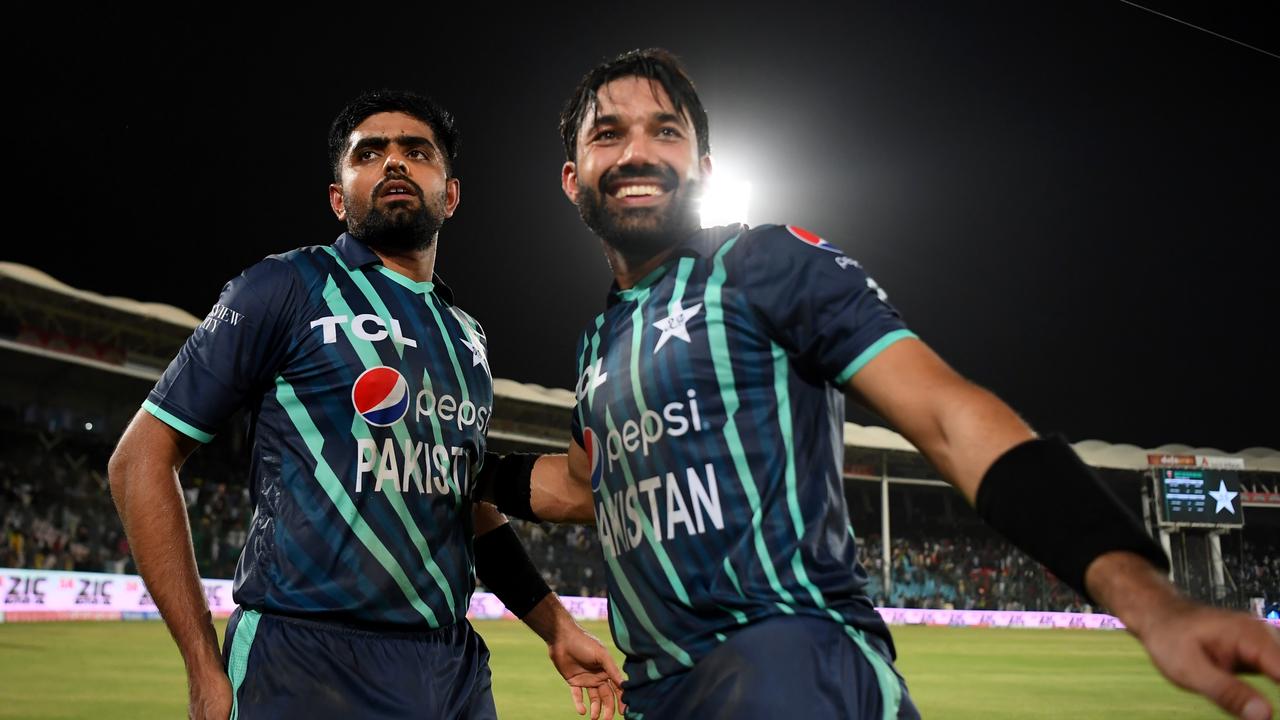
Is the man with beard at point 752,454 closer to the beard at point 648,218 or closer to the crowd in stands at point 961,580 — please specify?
the beard at point 648,218

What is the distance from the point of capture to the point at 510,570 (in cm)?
375

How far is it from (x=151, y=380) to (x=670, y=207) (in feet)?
98.4

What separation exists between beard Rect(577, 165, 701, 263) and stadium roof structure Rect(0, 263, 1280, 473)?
80.0 feet

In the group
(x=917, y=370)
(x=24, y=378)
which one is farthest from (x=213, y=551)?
(x=917, y=370)

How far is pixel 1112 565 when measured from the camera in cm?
158

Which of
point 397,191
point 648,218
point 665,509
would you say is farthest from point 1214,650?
point 397,191

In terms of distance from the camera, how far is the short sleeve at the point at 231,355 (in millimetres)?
2996

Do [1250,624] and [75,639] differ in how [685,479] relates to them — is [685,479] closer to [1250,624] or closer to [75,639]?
[1250,624]

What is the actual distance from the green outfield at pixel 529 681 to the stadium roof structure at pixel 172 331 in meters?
10.3

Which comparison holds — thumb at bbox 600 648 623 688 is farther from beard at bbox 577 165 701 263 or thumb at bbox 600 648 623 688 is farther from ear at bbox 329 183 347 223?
ear at bbox 329 183 347 223

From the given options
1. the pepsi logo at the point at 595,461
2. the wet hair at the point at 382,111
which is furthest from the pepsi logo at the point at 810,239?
the wet hair at the point at 382,111

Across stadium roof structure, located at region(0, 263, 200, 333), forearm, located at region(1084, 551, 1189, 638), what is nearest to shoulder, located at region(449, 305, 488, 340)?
forearm, located at region(1084, 551, 1189, 638)

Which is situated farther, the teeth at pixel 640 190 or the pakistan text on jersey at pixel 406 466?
the pakistan text on jersey at pixel 406 466

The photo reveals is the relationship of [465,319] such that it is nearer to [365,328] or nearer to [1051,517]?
[365,328]
